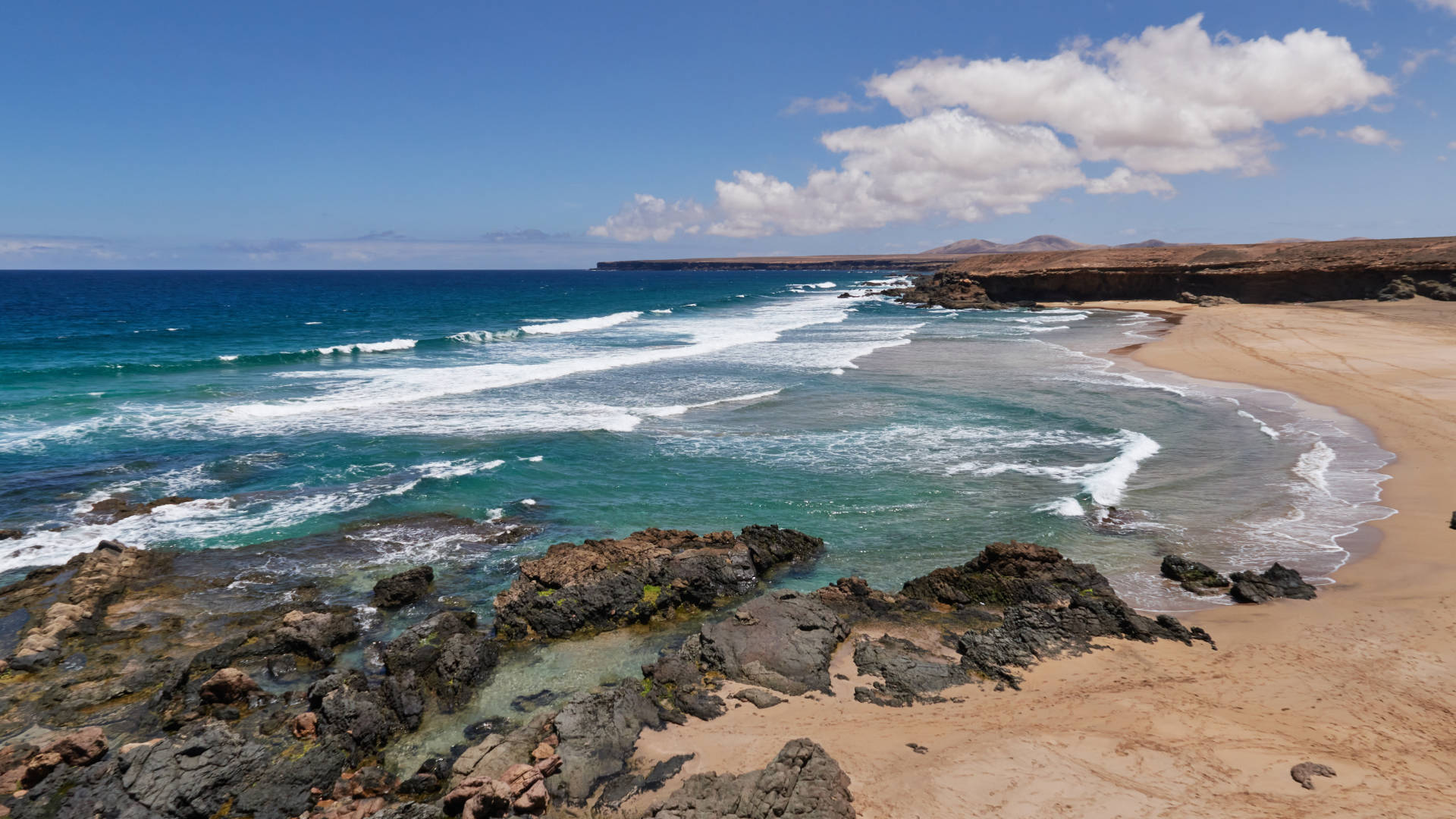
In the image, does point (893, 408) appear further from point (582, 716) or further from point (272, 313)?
point (272, 313)

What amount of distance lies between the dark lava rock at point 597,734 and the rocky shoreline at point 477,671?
25mm

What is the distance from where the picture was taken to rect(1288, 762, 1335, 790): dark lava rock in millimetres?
7281

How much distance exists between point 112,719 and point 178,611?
3.10 m

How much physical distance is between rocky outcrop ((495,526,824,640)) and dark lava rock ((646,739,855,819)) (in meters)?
4.52

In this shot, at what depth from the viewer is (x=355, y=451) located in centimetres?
2066

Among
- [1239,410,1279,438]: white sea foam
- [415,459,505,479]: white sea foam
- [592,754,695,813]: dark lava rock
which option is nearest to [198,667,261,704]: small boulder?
[592,754,695,813]: dark lava rock

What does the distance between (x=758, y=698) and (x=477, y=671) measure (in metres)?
3.90

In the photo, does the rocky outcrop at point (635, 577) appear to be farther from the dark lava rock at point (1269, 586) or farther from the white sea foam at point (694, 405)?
the white sea foam at point (694, 405)

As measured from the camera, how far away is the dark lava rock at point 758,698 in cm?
933

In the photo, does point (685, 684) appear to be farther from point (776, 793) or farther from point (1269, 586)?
point (1269, 586)

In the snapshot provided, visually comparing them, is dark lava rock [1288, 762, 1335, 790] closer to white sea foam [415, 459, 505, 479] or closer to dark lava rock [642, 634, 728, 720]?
dark lava rock [642, 634, 728, 720]

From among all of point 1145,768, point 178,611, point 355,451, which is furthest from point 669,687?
point 355,451

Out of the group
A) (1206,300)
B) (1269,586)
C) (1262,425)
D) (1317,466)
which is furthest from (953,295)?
(1269,586)

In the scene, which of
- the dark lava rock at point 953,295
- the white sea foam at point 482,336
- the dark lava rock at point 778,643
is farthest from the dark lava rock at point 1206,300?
the dark lava rock at point 778,643
